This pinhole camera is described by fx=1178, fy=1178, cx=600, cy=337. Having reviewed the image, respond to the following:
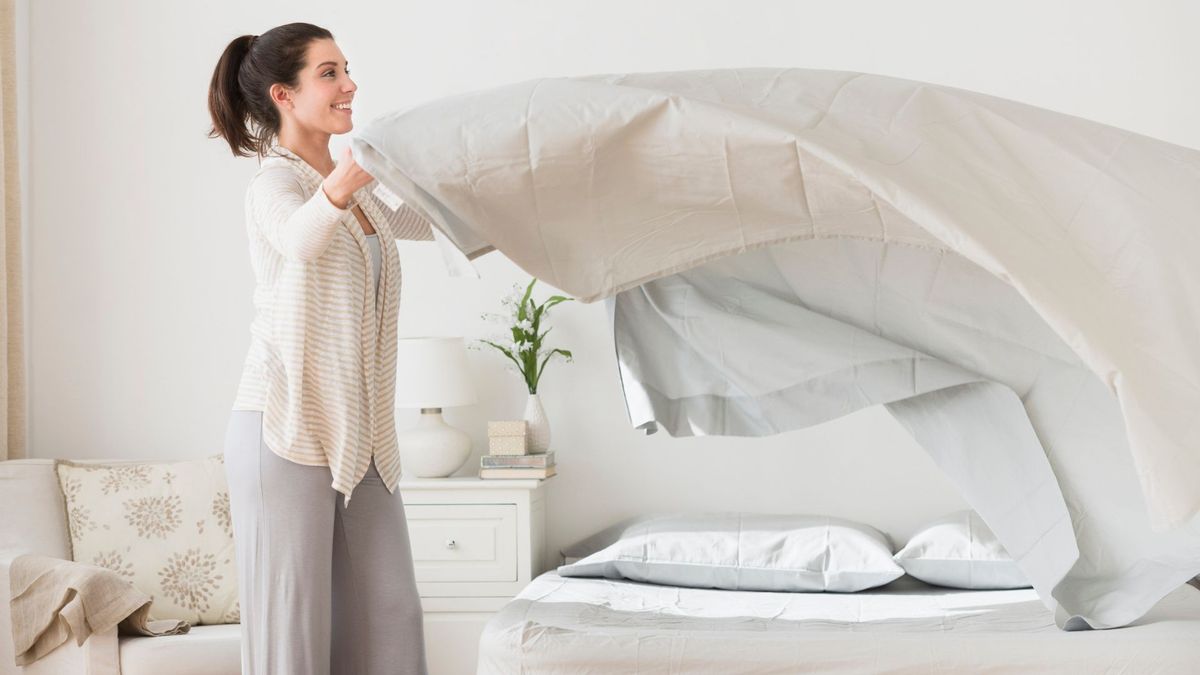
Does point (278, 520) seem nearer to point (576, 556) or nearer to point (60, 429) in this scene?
point (576, 556)

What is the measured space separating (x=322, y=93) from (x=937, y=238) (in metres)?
1.08

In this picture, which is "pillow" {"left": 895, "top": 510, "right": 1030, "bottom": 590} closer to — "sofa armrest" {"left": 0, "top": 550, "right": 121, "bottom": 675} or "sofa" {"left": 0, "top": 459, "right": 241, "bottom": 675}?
"sofa" {"left": 0, "top": 459, "right": 241, "bottom": 675}

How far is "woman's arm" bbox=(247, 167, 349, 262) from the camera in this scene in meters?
1.71

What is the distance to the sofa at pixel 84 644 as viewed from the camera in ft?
9.84

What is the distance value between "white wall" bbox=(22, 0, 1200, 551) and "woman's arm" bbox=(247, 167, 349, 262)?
80.4 inches

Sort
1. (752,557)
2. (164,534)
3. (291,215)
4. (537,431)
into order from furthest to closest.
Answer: (537,431) → (164,534) → (752,557) → (291,215)

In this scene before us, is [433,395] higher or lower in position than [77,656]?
higher

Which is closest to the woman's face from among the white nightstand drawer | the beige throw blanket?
the beige throw blanket

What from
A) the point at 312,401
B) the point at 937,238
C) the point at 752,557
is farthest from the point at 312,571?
the point at 752,557

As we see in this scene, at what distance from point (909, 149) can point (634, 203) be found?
35cm

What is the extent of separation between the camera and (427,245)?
13.0 feet

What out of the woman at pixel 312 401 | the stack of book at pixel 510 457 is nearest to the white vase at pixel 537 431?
the stack of book at pixel 510 457

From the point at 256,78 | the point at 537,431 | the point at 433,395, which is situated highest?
the point at 256,78

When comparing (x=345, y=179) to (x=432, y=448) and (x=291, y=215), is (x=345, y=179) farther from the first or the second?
(x=432, y=448)
